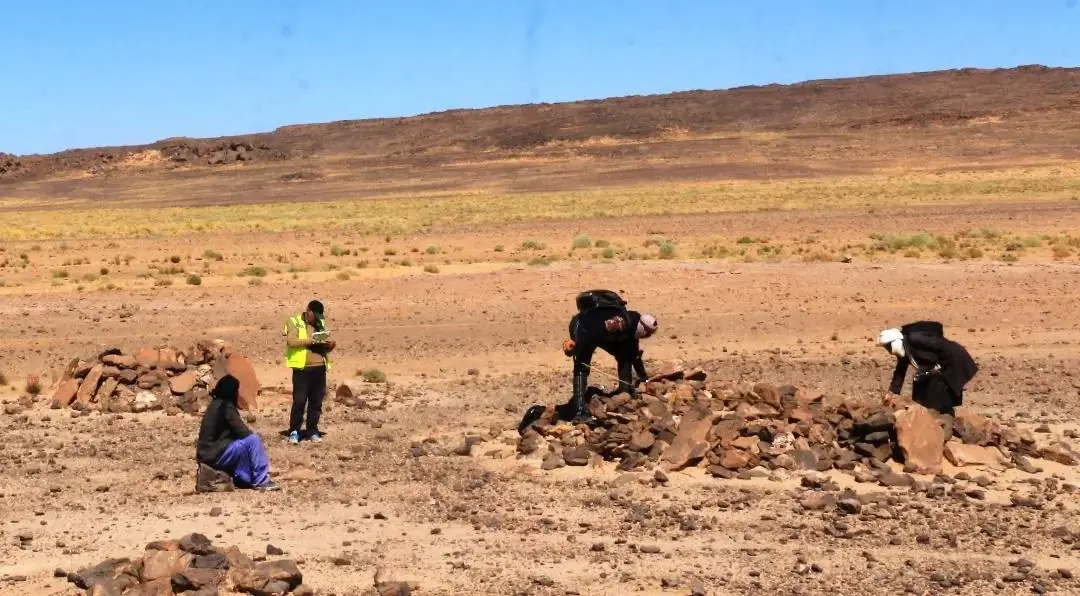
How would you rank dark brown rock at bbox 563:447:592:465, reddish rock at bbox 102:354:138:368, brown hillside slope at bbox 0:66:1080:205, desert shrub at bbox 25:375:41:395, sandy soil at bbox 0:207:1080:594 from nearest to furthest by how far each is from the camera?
sandy soil at bbox 0:207:1080:594 → dark brown rock at bbox 563:447:592:465 → reddish rock at bbox 102:354:138:368 → desert shrub at bbox 25:375:41:395 → brown hillside slope at bbox 0:66:1080:205

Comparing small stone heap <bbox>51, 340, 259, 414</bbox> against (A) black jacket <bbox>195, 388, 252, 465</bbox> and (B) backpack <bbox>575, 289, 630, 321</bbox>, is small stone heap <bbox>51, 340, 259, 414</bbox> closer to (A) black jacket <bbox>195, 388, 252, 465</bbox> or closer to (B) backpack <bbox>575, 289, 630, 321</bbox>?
(A) black jacket <bbox>195, 388, 252, 465</bbox>

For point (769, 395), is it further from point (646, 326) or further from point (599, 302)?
point (599, 302)

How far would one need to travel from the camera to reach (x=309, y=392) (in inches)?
530

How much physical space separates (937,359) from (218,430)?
605 centimetres

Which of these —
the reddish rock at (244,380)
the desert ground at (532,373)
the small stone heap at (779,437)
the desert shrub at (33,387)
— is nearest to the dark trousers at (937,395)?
the small stone heap at (779,437)

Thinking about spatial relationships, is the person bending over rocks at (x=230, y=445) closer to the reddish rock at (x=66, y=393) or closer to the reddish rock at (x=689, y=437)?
the reddish rock at (x=689, y=437)

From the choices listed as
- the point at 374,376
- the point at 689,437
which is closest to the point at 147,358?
the point at 374,376

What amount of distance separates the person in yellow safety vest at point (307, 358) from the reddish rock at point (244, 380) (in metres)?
2.24

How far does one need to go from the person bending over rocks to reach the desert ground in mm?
221

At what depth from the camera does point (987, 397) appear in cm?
1595

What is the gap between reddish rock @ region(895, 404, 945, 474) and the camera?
448 inches

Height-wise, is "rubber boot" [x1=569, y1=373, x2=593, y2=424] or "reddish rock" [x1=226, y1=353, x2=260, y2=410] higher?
"rubber boot" [x1=569, y1=373, x2=593, y2=424]

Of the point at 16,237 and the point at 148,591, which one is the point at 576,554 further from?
the point at 16,237

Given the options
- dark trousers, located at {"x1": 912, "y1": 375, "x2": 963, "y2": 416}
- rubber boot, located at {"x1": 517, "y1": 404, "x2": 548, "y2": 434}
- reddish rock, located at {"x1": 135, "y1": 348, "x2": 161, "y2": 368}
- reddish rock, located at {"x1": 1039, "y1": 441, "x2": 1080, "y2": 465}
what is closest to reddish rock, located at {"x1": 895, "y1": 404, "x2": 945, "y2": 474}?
dark trousers, located at {"x1": 912, "y1": 375, "x2": 963, "y2": 416}
